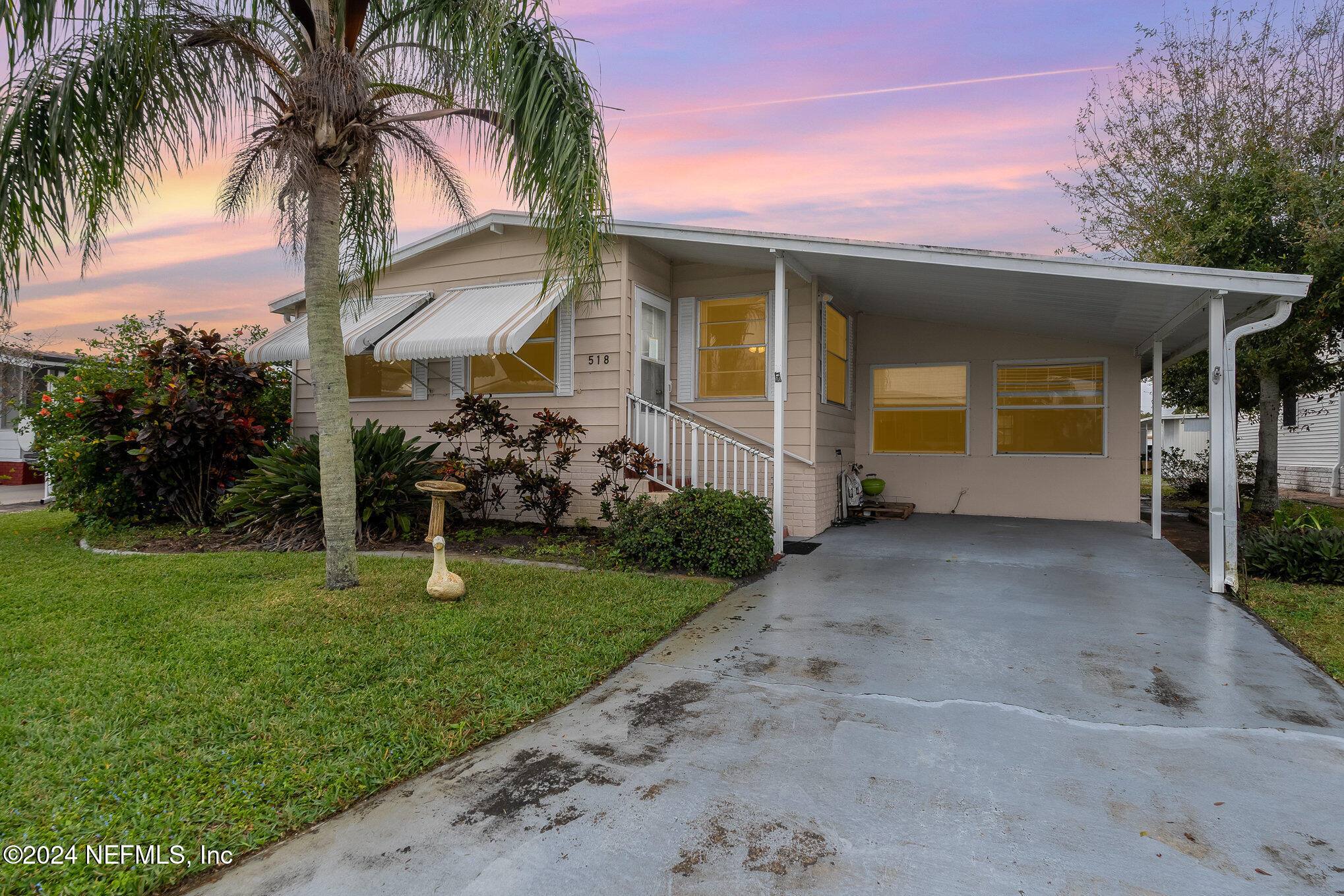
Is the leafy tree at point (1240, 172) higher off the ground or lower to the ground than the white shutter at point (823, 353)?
higher

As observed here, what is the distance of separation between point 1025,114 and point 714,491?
8079 millimetres

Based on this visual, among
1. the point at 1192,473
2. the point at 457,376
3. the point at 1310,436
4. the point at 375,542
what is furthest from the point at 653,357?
the point at 1310,436

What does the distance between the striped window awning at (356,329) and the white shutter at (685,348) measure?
11.0 feet

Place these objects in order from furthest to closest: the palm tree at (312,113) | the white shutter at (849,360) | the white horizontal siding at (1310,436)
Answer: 1. the white horizontal siding at (1310,436)
2. the white shutter at (849,360)
3. the palm tree at (312,113)

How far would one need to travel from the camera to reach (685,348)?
894cm

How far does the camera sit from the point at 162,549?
7.06m

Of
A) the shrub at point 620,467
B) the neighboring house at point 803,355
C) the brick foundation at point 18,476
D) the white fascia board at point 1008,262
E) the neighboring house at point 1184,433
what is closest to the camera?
the white fascia board at point 1008,262

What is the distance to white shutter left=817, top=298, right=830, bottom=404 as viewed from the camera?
8.56 meters

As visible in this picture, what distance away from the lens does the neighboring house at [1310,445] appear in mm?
15609

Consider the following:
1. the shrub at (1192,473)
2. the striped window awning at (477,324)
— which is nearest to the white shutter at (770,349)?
the striped window awning at (477,324)

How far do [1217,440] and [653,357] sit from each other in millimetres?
5737

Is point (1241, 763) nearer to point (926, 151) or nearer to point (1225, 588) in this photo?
point (1225, 588)

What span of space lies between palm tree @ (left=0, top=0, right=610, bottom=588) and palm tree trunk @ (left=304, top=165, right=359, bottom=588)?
12mm

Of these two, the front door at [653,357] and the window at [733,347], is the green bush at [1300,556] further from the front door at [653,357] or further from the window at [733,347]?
the front door at [653,357]
